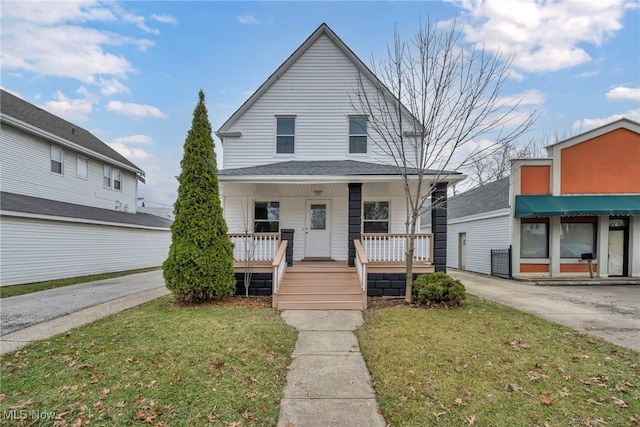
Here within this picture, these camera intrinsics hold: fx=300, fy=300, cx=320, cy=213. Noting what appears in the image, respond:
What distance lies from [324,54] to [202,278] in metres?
9.35

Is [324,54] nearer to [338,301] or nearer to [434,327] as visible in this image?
[338,301]

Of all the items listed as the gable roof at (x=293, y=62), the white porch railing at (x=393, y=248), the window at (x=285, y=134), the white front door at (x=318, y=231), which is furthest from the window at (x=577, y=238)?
the window at (x=285, y=134)

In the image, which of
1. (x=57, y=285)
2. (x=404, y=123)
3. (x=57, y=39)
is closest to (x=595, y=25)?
(x=404, y=123)

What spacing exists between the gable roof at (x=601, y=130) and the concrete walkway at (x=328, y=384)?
43.4 ft

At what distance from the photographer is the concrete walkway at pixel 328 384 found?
3.08 m

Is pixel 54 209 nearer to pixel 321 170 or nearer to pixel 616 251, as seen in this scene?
pixel 321 170

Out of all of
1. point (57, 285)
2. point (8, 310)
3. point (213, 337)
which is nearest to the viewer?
point (213, 337)

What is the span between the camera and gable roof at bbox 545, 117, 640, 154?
1284 centimetres

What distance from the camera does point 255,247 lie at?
8734mm

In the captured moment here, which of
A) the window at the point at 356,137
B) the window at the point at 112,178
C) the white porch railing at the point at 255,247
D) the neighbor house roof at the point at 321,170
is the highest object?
the window at the point at 356,137

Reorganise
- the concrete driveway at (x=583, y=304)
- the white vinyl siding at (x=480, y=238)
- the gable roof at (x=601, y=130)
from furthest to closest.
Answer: the white vinyl siding at (x=480, y=238), the gable roof at (x=601, y=130), the concrete driveway at (x=583, y=304)

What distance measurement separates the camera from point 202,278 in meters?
7.10

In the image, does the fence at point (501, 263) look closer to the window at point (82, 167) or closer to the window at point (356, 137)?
the window at point (356, 137)

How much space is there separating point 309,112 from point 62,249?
1170 cm
